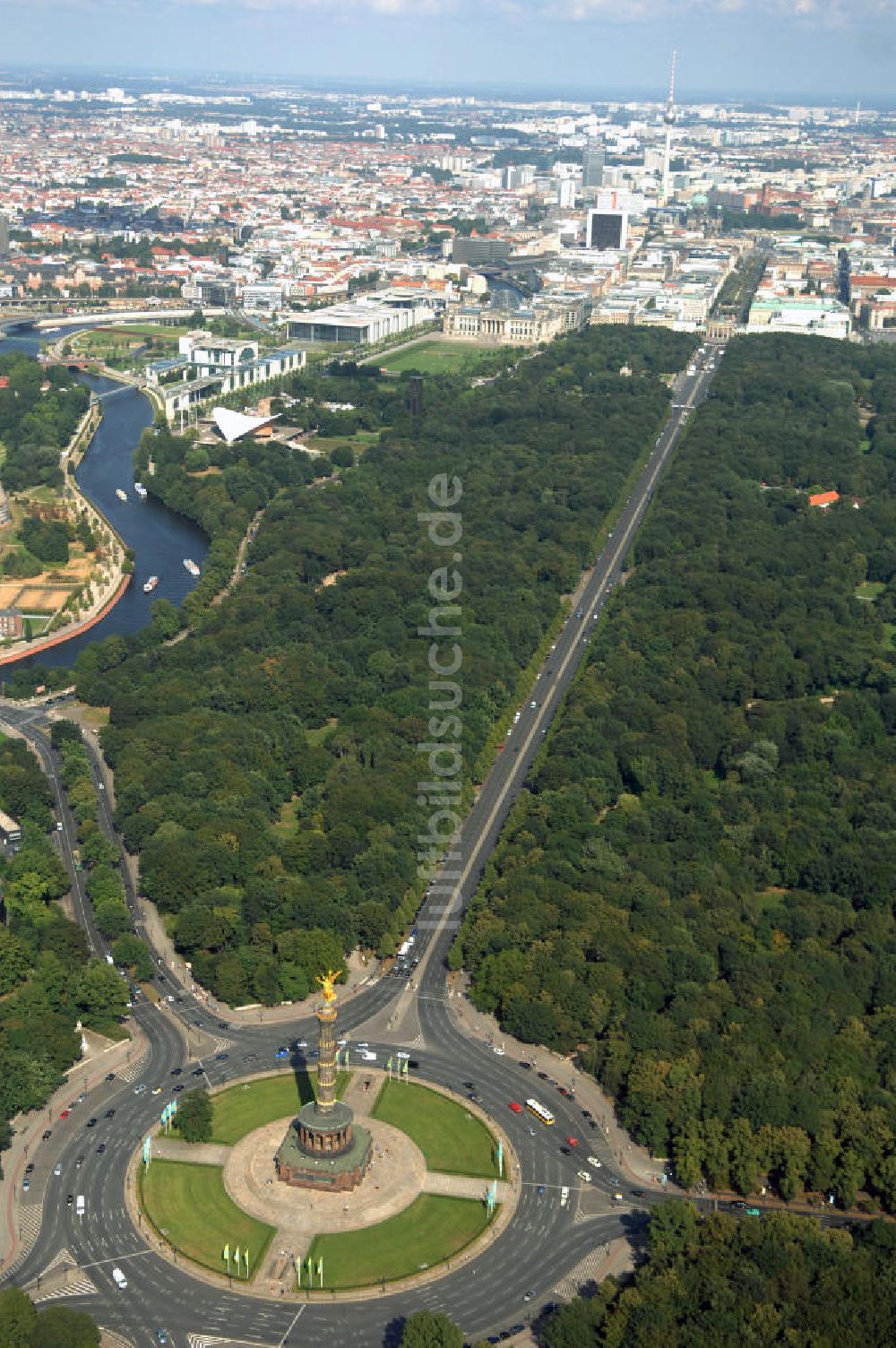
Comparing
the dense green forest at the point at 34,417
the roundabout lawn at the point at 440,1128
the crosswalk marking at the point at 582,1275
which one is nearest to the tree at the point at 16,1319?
the roundabout lawn at the point at 440,1128

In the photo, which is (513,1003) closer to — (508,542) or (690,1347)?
(690,1347)

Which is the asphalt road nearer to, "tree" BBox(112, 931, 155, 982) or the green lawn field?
"tree" BBox(112, 931, 155, 982)

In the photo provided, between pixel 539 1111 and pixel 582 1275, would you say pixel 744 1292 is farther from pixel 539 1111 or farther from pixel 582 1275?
pixel 539 1111

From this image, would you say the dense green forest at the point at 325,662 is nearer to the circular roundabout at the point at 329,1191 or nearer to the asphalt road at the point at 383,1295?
the asphalt road at the point at 383,1295

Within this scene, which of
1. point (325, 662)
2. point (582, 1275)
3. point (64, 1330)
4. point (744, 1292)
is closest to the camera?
point (64, 1330)

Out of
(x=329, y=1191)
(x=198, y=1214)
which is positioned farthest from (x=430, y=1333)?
(x=198, y=1214)

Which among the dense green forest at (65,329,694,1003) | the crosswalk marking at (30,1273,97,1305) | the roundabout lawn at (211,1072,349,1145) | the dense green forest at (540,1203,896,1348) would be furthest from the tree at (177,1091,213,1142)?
the dense green forest at (540,1203,896,1348)

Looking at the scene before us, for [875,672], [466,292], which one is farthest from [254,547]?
[466,292]
